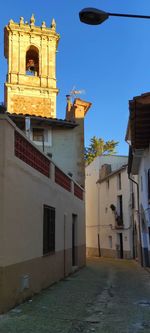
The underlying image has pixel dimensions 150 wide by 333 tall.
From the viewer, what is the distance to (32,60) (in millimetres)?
31188

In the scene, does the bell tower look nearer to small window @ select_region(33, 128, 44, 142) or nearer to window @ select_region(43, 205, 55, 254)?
small window @ select_region(33, 128, 44, 142)

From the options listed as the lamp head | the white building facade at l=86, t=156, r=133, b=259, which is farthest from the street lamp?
the white building facade at l=86, t=156, r=133, b=259

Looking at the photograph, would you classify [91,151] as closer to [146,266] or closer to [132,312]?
[146,266]

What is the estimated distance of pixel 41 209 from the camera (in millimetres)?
10812

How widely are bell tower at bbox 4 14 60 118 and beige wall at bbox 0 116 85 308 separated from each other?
15.4m

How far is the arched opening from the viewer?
1195 inches

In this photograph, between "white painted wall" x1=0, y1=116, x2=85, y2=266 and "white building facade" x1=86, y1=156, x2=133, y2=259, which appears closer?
"white painted wall" x1=0, y1=116, x2=85, y2=266

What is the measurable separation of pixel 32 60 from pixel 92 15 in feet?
87.4

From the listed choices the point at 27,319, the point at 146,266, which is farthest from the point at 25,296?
the point at 146,266

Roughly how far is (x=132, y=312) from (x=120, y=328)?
4.92 feet

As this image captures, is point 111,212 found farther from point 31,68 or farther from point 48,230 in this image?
point 48,230

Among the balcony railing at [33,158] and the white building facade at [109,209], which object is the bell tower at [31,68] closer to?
the white building facade at [109,209]

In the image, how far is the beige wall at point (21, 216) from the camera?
7672 mm

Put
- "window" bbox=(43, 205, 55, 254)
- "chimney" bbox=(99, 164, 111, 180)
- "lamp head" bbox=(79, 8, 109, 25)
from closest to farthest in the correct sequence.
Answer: "lamp head" bbox=(79, 8, 109, 25)
"window" bbox=(43, 205, 55, 254)
"chimney" bbox=(99, 164, 111, 180)
